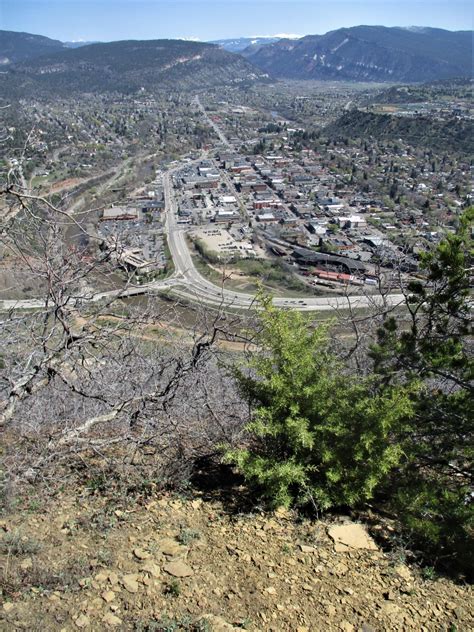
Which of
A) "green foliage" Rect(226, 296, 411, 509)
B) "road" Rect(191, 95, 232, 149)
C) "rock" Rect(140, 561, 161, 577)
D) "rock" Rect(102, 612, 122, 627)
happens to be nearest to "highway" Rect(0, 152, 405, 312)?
"green foliage" Rect(226, 296, 411, 509)

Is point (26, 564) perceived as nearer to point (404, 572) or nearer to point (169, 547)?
point (169, 547)

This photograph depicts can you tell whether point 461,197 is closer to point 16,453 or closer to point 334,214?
point 334,214

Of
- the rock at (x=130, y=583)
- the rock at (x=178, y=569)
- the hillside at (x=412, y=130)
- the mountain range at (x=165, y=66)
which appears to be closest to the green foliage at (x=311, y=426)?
the rock at (x=178, y=569)

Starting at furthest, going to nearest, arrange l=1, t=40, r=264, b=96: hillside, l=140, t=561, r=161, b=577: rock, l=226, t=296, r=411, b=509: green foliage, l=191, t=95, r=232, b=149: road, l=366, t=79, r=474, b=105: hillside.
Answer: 1. l=1, t=40, r=264, b=96: hillside
2. l=366, t=79, r=474, b=105: hillside
3. l=191, t=95, r=232, b=149: road
4. l=226, t=296, r=411, b=509: green foliage
5. l=140, t=561, r=161, b=577: rock

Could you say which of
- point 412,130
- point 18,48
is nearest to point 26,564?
point 412,130

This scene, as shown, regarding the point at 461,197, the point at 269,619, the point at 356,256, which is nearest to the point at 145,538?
the point at 269,619

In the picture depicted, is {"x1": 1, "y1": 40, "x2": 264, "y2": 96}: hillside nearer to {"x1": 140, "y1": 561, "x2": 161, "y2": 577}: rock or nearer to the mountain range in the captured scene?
the mountain range

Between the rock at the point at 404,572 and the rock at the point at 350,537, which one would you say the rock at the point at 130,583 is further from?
the rock at the point at 404,572
